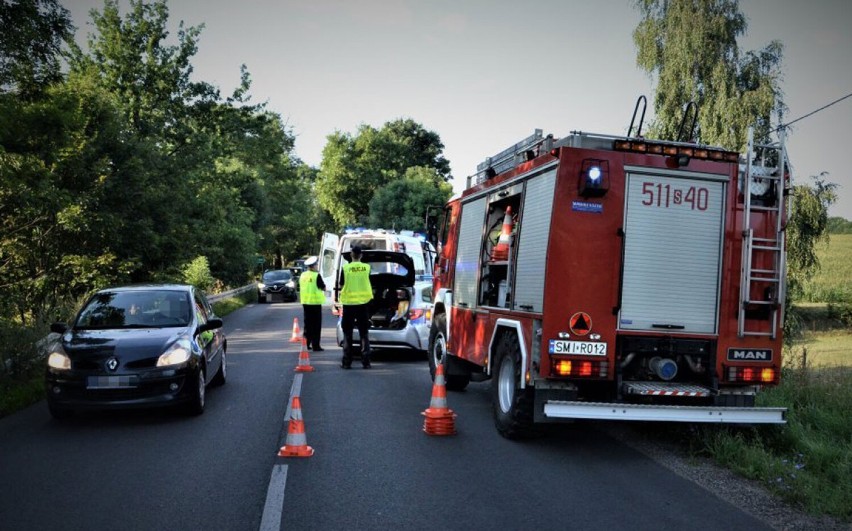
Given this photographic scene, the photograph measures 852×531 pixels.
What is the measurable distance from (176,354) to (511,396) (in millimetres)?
3730

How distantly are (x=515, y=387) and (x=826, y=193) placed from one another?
774 inches

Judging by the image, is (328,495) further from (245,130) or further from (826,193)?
(245,130)

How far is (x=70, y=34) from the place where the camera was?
11.5 m

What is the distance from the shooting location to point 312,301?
15.8 m

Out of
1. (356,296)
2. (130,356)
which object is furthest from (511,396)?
(356,296)

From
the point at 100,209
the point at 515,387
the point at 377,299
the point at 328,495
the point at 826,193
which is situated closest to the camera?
the point at 328,495

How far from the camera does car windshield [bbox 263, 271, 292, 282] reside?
4024 cm

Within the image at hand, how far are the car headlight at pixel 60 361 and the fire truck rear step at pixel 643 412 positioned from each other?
5122 millimetres

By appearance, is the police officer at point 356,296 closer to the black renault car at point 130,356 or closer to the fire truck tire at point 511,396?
the black renault car at point 130,356

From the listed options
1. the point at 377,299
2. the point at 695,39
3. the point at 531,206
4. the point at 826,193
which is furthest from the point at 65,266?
the point at 826,193

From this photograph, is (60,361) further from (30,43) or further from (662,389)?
(662,389)

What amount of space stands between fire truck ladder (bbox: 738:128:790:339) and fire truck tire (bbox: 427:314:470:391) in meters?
4.64

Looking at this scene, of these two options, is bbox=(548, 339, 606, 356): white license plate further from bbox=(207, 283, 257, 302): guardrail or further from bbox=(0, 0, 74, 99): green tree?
bbox=(207, 283, 257, 302): guardrail

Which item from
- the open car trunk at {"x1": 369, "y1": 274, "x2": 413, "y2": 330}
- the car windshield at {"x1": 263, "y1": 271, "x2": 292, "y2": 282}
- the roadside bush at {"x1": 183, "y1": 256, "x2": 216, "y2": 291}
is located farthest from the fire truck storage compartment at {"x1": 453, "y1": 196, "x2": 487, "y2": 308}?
the car windshield at {"x1": 263, "y1": 271, "x2": 292, "y2": 282}
